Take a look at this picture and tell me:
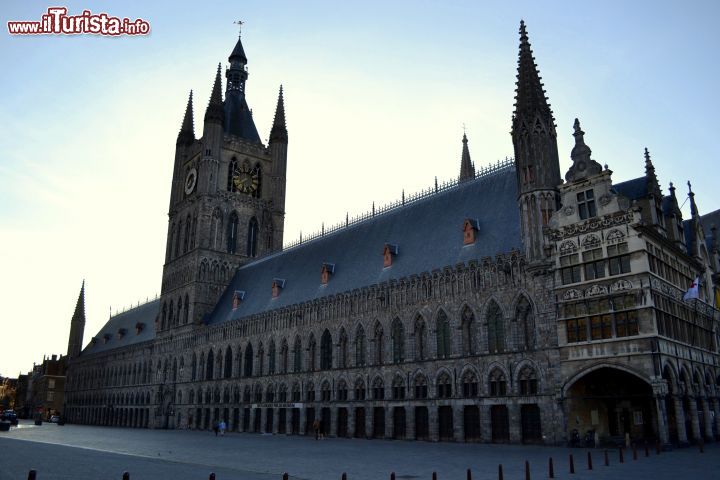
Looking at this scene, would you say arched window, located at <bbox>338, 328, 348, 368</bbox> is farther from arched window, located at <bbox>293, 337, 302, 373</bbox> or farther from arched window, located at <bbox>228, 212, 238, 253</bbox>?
arched window, located at <bbox>228, 212, 238, 253</bbox>

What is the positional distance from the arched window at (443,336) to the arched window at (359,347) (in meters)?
8.11

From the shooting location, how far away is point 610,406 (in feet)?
117

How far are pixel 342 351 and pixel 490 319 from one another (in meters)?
15.5

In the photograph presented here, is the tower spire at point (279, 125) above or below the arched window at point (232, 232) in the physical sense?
above

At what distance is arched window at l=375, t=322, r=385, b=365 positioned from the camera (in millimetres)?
46438

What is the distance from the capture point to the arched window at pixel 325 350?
51594 millimetres

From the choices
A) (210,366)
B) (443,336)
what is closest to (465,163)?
(443,336)

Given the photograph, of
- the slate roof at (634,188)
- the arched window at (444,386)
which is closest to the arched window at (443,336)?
the arched window at (444,386)

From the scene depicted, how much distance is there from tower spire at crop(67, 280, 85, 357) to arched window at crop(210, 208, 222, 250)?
191ft

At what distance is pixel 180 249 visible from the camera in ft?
258

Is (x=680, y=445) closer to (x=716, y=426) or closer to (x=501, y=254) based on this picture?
(x=716, y=426)

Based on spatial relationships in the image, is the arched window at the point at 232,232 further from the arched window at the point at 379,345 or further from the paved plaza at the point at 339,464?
the paved plaza at the point at 339,464

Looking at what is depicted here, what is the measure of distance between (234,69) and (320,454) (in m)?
69.4

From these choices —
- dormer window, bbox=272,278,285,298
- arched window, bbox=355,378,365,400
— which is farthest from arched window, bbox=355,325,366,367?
dormer window, bbox=272,278,285,298
